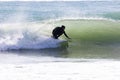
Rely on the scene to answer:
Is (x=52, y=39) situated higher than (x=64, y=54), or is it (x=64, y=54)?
(x=52, y=39)

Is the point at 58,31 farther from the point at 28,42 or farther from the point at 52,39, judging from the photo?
the point at 28,42

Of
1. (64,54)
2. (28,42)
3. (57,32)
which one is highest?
(57,32)

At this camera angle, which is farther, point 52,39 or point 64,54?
point 52,39

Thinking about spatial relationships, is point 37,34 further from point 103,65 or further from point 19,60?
point 103,65

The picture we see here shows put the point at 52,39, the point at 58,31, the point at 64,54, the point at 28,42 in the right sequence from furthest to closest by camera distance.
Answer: the point at 28,42 < the point at 52,39 < the point at 58,31 < the point at 64,54

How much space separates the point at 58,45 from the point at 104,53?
2.09 m

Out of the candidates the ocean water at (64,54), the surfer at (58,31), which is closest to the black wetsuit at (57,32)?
the surfer at (58,31)

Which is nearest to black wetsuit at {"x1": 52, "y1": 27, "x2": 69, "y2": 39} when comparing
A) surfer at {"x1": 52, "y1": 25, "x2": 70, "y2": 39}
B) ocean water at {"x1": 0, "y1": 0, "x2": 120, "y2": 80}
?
surfer at {"x1": 52, "y1": 25, "x2": 70, "y2": 39}

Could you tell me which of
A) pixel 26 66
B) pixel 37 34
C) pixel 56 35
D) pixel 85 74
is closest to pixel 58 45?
pixel 56 35

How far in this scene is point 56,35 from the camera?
686 inches

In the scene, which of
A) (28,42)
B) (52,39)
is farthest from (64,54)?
(28,42)

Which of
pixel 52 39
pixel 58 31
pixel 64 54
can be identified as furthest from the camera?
pixel 52 39

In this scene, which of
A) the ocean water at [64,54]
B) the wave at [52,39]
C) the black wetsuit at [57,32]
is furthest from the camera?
the wave at [52,39]

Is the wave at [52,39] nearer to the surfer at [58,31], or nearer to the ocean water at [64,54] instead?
the ocean water at [64,54]
